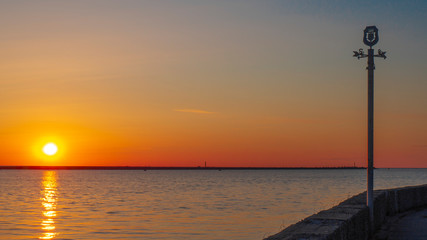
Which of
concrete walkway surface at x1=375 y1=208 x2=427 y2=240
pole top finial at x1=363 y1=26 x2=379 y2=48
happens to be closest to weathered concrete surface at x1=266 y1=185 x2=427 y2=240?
concrete walkway surface at x1=375 y1=208 x2=427 y2=240

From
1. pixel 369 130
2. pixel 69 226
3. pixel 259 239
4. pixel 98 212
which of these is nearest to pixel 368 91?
pixel 369 130

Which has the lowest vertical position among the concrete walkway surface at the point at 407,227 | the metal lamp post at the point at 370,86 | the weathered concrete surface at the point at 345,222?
the concrete walkway surface at the point at 407,227

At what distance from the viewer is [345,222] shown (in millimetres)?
12742

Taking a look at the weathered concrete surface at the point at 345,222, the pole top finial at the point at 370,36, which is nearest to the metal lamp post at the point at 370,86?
the pole top finial at the point at 370,36

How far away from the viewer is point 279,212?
40875 millimetres

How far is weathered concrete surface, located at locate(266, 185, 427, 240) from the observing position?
11423mm

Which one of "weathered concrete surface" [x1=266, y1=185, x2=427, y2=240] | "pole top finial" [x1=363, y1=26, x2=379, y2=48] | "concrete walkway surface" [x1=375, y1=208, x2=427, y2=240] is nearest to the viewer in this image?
"weathered concrete surface" [x1=266, y1=185, x2=427, y2=240]

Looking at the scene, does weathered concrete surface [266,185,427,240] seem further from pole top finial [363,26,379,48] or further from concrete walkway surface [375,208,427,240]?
pole top finial [363,26,379,48]

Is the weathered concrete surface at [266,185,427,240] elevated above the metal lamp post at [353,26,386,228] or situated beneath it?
situated beneath

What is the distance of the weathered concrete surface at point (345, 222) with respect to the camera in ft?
37.5

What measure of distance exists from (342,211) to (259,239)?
12.1m


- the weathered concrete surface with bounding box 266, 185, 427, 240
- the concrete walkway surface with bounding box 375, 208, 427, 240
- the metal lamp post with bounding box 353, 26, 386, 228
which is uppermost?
the metal lamp post with bounding box 353, 26, 386, 228

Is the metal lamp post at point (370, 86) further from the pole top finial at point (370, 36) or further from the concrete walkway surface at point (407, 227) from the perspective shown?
the concrete walkway surface at point (407, 227)

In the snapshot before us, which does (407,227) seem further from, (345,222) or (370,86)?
(345,222)
